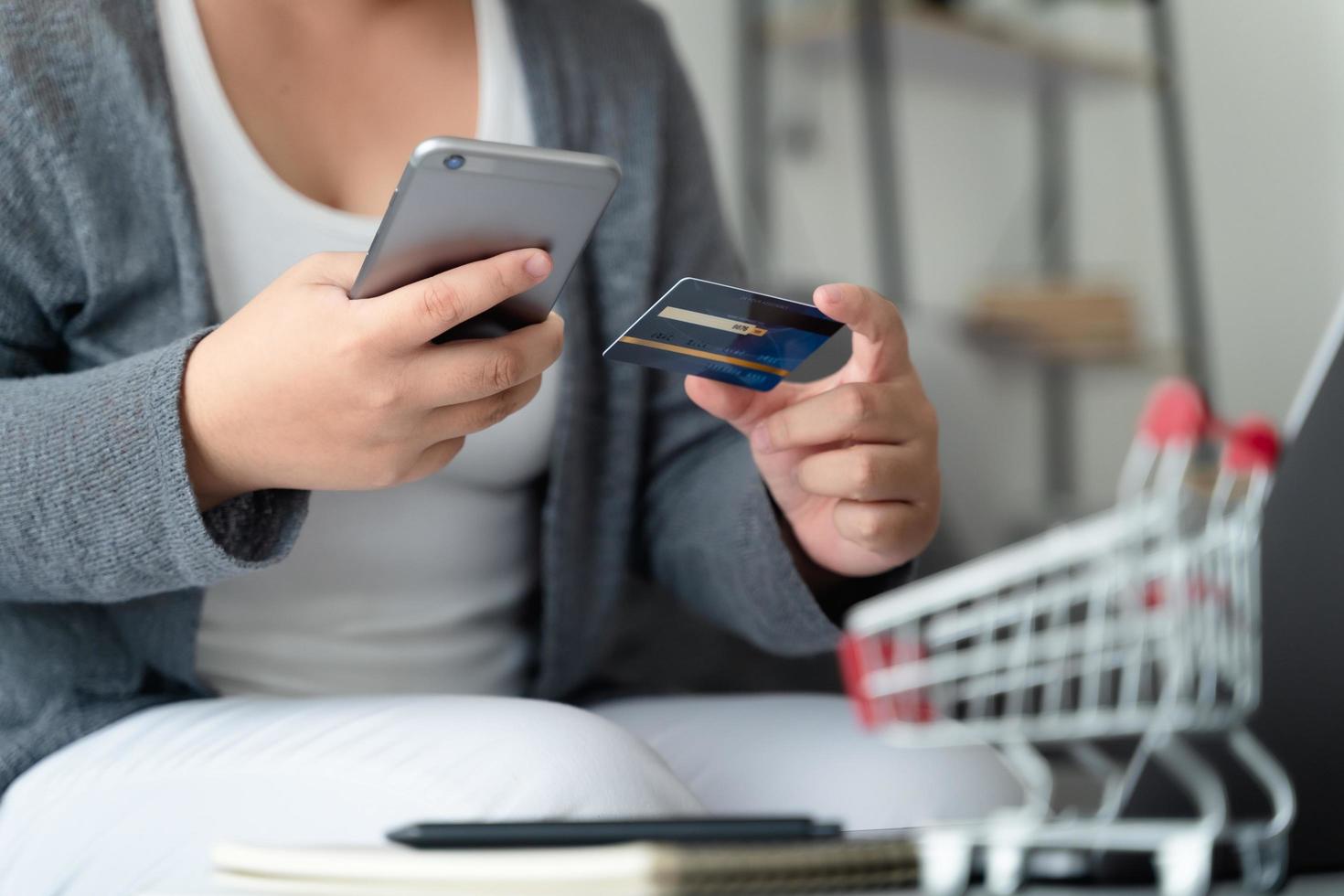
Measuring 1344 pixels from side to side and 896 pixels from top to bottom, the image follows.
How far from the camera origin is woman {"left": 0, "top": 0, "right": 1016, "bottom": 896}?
1.71ft

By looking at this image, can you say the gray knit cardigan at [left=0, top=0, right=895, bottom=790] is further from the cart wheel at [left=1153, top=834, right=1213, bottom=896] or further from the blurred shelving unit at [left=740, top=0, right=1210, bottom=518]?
the blurred shelving unit at [left=740, top=0, right=1210, bottom=518]

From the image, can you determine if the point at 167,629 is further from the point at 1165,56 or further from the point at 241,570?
the point at 1165,56

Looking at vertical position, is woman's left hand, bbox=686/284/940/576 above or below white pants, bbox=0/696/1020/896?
above

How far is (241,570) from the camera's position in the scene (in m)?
0.55

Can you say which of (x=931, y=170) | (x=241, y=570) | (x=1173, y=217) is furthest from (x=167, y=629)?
(x=1173, y=217)

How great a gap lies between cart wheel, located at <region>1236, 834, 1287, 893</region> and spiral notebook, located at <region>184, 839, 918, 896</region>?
13 cm

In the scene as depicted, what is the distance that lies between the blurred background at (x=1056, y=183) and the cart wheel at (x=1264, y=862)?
165 cm

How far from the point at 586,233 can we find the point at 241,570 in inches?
8.4

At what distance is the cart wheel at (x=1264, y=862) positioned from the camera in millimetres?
396

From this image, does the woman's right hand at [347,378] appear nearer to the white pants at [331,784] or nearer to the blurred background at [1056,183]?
the white pants at [331,784]

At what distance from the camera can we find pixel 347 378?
481 millimetres

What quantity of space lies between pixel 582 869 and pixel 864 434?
0.31 m

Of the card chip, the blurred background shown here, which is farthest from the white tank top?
the blurred background

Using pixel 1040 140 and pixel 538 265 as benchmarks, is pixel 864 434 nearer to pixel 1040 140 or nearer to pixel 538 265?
pixel 538 265
